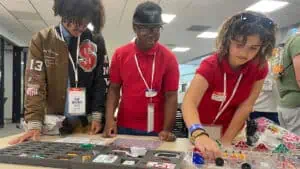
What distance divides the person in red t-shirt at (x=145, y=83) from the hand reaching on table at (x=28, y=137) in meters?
0.35

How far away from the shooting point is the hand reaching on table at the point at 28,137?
1.13 metres

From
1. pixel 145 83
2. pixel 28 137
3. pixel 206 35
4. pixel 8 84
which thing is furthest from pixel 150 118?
pixel 8 84

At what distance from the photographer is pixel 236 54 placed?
45.1 inches

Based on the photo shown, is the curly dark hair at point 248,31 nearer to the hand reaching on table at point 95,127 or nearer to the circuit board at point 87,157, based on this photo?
the circuit board at point 87,157

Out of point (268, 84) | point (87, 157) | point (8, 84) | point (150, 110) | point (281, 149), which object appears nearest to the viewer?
point (87, 157)

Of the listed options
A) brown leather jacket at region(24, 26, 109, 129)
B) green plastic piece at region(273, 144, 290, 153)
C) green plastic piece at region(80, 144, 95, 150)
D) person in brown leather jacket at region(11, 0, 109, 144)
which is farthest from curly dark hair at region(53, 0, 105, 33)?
green plastic piece at region(273, 144, 290, 153)

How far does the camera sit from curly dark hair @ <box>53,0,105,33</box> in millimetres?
1249

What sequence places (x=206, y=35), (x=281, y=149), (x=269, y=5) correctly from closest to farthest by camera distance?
1. (x=281, y=149)
2. (x=269, y=5)
3. (x=206, y=35)

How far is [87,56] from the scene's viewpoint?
1438 mm

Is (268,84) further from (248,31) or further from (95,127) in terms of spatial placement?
(95,127)

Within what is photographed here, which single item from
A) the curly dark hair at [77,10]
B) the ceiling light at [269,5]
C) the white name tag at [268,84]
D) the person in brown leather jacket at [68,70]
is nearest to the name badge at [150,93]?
the person in brown leather jacket at [68,70]

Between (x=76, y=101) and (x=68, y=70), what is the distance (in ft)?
0.49

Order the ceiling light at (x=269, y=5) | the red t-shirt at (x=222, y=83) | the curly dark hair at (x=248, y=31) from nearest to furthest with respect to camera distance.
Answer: the curly dark hair at (x=248, y=31) < the red t-shirt at (x=222, y=83) < the ceiling light at (x=269, y=5)

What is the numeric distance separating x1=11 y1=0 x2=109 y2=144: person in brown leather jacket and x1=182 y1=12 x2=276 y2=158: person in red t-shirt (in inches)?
19.7
